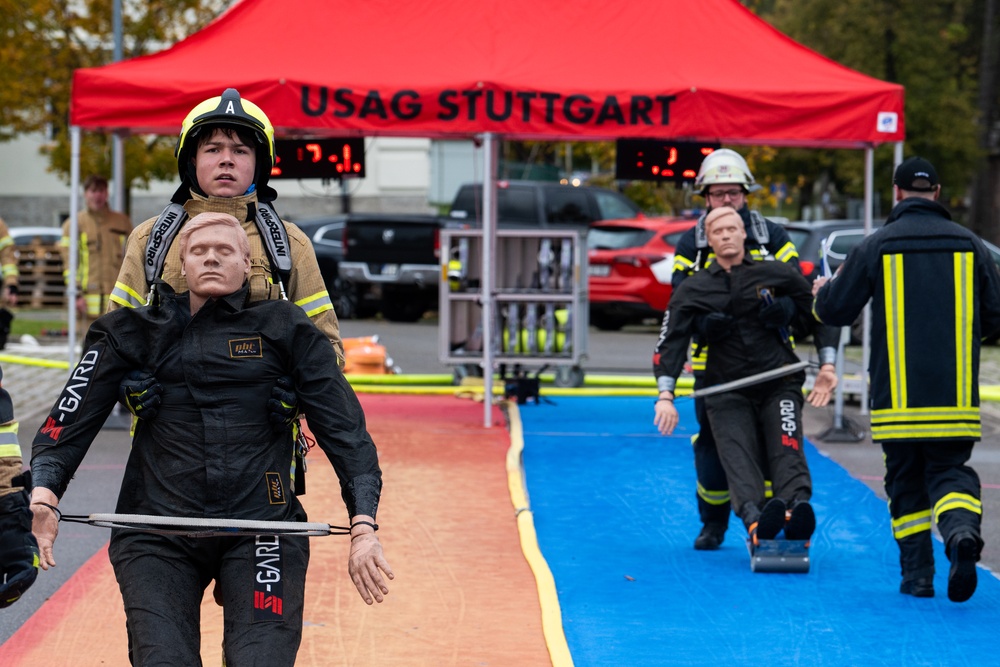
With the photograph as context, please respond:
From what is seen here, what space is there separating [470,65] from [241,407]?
7.80 metres

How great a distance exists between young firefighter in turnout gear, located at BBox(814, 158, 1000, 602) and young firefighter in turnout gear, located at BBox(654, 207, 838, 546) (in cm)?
50

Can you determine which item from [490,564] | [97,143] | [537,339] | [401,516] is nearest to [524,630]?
[490,564]

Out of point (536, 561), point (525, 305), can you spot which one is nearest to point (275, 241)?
point (536, 561)

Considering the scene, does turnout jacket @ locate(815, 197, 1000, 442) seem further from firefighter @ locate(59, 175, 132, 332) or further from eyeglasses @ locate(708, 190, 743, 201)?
firefighter @ locate(59, 175, 132, 332)

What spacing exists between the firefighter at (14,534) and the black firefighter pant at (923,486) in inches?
157

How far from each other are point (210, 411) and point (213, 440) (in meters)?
0.07

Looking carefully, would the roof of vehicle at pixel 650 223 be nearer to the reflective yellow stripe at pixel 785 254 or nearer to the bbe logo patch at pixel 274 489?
the reflective yellow stripe at pixel 785 254

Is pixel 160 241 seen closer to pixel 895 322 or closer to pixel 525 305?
pixel 895 322

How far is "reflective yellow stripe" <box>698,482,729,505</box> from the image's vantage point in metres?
7.65

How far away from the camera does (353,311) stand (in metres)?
23.8

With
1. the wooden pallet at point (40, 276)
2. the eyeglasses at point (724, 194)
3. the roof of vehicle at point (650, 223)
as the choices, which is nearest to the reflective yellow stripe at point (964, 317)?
the eyeglasses at point (724, 194)

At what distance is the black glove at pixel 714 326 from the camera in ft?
23.7

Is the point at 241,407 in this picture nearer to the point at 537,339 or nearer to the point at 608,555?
the point at 608,555

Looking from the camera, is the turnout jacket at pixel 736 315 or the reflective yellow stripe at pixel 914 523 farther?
the turnout jacket at pixel 736 315
